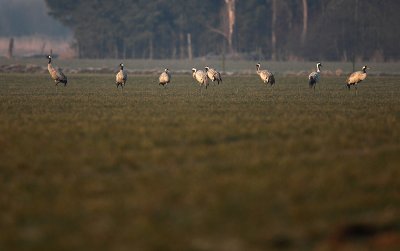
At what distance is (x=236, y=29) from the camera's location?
100062 millimetres

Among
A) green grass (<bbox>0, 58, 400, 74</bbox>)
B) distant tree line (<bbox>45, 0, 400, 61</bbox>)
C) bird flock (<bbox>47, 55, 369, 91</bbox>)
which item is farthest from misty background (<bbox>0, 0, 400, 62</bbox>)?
bird flock (<bbox>47, 55, 369, 91</bbox>)

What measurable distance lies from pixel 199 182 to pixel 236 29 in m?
88.2

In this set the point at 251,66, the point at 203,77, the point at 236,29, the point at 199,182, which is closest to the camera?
the point at 199,182

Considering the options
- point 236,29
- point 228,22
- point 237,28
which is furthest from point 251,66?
point 228,22

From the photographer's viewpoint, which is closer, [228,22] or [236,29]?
[236,29]

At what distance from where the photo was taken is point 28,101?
97.4 ft

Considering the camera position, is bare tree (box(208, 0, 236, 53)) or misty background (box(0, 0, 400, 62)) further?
Result: bare tree (box(208, 0, 236, 53))

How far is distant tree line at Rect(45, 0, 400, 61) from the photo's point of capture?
9300 cm

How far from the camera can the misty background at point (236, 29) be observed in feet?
305

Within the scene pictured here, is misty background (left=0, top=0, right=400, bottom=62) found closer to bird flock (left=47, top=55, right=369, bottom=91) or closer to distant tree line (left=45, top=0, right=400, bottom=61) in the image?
distant tree line (left=45, top=0, right=400, bottom=61)

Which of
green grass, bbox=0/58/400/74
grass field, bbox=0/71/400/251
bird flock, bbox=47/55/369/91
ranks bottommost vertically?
green grass, bbox=0/58/400/74

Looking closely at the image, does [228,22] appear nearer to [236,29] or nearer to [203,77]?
[236,29]

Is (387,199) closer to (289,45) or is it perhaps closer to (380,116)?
(380,116)

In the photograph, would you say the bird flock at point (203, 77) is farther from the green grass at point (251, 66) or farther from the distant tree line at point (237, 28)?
the distant tree line at point (237, 28)
